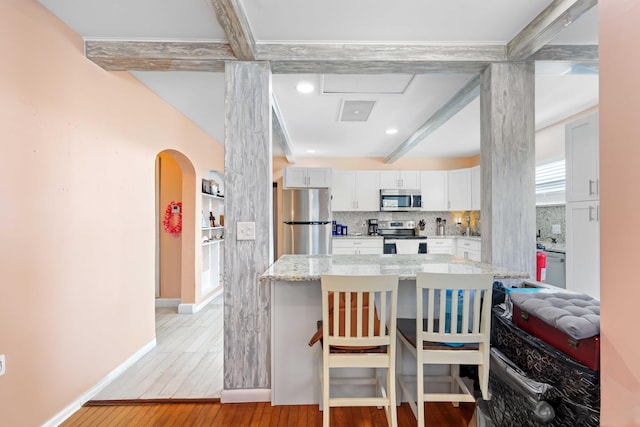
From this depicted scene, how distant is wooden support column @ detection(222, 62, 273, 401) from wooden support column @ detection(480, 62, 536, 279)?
1.63 meters

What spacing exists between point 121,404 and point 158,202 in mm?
3021

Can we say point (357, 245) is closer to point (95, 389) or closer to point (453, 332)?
point (453, 332)

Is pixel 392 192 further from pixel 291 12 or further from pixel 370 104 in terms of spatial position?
pixel 291 12

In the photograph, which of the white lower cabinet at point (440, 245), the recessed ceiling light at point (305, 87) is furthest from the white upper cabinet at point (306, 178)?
the recessed ceiling light at point (305, 87)

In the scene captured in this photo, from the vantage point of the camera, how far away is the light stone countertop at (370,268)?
6.30ft

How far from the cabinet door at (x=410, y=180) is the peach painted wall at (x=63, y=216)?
4.57 meters

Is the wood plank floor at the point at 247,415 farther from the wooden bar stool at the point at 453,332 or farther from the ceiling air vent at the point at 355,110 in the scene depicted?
the ceiling air vent at the point at 355,110

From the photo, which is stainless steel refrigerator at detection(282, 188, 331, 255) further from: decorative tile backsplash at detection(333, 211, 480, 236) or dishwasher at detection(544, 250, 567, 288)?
Result: dishwasher at detection(544, 250, 567, 288)

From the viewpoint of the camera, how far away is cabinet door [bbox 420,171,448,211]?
6234mm

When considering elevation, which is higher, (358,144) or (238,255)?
(358,144)

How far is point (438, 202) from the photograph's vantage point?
20.5ft

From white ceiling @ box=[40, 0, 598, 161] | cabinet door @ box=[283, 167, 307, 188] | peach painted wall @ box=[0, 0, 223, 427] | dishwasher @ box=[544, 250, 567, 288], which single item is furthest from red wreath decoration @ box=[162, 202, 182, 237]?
dishwasher @ box=[544, 250, 567, 288]

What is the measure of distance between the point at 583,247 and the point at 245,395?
2869 millimetres

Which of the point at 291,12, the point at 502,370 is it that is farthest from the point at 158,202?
the point at 502,370
